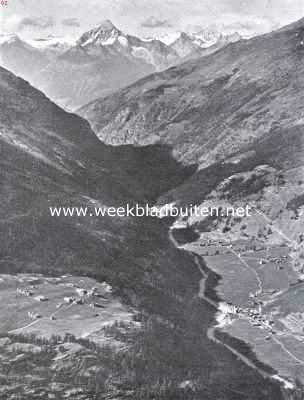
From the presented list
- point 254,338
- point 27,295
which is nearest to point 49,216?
point 27,295

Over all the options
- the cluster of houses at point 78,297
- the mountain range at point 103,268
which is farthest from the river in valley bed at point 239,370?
the cluster of houses at point 78,297

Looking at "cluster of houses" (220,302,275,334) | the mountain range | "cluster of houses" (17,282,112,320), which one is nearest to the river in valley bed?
the mountain range

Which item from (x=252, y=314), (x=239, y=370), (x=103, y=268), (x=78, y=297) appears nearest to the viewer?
(x=239, y=370)

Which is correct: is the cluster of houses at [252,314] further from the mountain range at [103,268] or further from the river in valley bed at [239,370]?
the mountain range at [103,268]

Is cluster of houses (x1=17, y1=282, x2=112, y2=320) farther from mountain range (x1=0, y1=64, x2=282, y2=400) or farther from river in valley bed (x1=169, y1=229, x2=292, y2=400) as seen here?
river in valley bed (x1=169, y1=229, x2=292, y2=400)

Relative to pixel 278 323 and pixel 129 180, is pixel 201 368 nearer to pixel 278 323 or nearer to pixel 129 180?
pixel 278 323

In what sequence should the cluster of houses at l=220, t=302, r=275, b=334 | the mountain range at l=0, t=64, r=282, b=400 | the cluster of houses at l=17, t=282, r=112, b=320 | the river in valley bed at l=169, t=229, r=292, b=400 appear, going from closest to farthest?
the mountain range at l=0, t=64, r=282, b=400 < the river in valley bed at l=169, t=229, r=292, b=400 < the cluster of houses at l=17, t=282, r=112, b=320 < the cluster of houses at l=220, t=302, r=275, b=334

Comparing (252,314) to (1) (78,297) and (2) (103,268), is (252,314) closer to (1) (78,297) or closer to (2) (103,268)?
(2) (103,268)

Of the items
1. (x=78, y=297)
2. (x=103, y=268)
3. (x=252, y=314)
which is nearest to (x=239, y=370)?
(x=78, y=297)

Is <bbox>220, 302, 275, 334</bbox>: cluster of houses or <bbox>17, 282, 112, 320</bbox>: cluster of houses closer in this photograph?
<bbox>17, 282, 112, 320</bbox>: cluster of houses

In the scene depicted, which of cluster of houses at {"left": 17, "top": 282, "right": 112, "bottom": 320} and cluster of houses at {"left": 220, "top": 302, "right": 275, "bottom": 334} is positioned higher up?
cluster of houses at {"left": 17, "top": 282, "right": 112, "bottom": 320}

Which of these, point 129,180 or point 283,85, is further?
point 283,85
